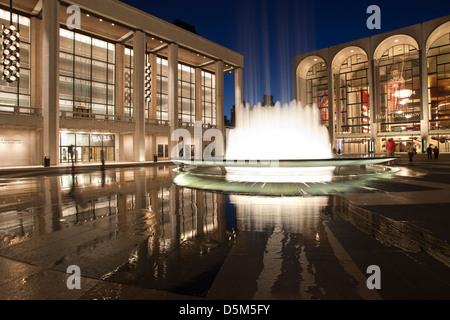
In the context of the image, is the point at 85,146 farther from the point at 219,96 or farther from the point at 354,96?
the point at 354,96

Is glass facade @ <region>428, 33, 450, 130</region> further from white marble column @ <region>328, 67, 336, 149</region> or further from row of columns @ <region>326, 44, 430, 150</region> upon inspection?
white marble column @ <region>328, 67, 336, 149</region>

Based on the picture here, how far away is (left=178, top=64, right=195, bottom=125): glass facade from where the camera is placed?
44625 millimetres

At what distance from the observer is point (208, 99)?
49.4 m

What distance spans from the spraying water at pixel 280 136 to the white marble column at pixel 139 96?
19160mm

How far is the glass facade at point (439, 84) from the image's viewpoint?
1709 inches

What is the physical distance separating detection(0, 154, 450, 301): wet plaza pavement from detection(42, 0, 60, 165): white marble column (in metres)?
22.6

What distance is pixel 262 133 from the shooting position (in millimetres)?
17547

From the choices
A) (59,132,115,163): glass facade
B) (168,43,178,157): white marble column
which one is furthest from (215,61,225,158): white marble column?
(59,132,115,163): glass facade

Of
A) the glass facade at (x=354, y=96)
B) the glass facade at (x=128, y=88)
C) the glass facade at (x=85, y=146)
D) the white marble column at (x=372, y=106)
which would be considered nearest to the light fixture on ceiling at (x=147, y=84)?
the glass facade at (x=128, y=88)

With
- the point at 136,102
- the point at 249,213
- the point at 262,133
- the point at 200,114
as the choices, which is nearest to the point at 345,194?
the point at 249,213

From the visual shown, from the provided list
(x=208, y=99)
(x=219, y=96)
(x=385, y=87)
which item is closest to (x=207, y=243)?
(x=219, y=96)

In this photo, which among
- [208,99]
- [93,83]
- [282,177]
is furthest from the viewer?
[208,99]

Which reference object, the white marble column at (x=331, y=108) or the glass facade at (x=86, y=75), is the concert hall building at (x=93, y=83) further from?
the white marble column at (x=331, y=108)

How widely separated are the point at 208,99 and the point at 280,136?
1370 inches
